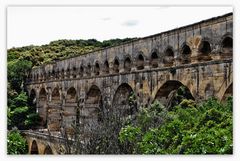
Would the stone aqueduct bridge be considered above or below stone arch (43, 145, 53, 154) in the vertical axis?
above

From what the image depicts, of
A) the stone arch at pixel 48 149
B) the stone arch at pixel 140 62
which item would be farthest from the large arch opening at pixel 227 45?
the stone arch at pixel 48 149

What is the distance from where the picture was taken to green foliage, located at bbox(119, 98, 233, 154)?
852cm

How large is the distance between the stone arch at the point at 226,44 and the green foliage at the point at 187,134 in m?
2.77

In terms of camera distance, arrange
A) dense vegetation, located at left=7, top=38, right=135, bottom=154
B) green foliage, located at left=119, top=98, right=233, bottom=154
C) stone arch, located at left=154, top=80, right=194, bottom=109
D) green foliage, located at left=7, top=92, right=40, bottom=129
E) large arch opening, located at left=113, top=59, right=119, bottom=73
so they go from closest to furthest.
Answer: green foliage, located at left=119, top=98, right=233, bottom=154
stone arch, located at left=154, top=80, right=194, bottom=109
dense vegetation, located at left=7, top=38, right=135, bottom=154
green foliage, located at left=7, top=92, right=40, bottom=129
large arch opening, located at left=113, top=59, right=119, bottom=73

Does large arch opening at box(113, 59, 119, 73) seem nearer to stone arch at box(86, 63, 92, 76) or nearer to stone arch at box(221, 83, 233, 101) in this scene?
stone arch at box(86, 63, 92, 76)

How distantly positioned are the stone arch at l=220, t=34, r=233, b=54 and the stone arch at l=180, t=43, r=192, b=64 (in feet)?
5.26

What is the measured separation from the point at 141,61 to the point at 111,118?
24.4ft

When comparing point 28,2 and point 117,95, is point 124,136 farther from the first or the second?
point 117,95

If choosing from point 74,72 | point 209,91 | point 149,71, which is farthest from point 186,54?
point 74,72

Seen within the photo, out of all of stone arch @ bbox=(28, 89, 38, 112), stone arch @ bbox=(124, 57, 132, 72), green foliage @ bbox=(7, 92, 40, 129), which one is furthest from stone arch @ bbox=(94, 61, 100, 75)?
stone arch @ bbox=(28, 89, 38, 112)

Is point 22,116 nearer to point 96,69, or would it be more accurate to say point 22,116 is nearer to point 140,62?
point 96,69

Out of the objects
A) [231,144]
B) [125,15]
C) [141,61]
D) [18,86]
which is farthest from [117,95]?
[231,144]

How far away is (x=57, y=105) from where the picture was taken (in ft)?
86.8

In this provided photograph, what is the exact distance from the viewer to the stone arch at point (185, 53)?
1433 cm
